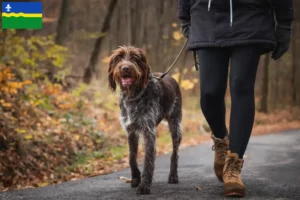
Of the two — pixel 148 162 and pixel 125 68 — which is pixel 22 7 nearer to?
pixel 125 68

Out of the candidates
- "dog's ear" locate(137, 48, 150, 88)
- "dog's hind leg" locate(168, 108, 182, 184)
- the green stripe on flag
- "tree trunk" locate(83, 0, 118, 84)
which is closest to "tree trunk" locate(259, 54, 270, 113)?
"tree trunk" locate(83, 0, 118, 84)

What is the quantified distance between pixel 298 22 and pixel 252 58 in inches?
965

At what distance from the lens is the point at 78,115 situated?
466 inches

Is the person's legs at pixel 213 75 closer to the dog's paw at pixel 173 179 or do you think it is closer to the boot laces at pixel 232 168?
the boot laces at pixel 232 168

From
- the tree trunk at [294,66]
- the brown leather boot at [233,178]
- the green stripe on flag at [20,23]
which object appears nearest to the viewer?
the brown leather boot at [233,178]

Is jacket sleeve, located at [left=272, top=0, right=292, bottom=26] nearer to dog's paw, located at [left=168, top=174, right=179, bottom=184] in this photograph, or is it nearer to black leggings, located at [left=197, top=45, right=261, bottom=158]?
black leggings, located at [left=197, top=45, right=261, bottom=158]

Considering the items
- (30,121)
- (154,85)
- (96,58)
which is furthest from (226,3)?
(96,58)

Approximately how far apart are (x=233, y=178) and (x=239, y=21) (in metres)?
1.47

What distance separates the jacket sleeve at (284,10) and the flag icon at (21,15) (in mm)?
6164

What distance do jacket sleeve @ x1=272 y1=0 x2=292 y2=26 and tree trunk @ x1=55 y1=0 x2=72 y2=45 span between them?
11.7m

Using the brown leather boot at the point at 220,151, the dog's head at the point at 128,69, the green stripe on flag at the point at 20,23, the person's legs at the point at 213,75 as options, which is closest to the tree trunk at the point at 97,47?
the green stripe on flag at the point at 20,23

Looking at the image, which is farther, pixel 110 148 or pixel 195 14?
pixel 110 148

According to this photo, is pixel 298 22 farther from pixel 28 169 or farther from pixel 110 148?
pixel 28 169

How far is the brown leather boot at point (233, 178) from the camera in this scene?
4184 millimetres
